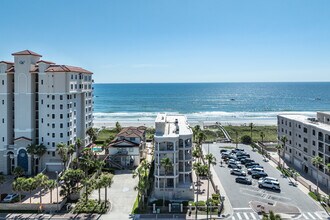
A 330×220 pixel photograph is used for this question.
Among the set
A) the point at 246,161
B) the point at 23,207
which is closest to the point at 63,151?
the point at 23,207

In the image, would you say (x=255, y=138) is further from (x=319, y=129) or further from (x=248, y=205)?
(x=248, y=205)

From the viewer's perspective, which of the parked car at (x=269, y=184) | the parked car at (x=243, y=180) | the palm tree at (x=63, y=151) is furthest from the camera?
the parked car at (x=243, y=180)

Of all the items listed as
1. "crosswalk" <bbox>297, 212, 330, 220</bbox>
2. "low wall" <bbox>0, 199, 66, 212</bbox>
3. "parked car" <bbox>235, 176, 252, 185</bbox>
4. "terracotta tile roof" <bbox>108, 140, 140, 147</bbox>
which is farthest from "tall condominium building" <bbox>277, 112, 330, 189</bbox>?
"low wall" <bbox>0, 199, 66, 212</bbox>

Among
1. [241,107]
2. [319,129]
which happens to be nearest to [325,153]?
[319,129]

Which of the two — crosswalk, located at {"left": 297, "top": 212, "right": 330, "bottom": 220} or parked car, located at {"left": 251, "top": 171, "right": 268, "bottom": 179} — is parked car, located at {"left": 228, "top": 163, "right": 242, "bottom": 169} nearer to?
parked car, located at {"left": 251, "top": 171, "right": 268, "bottom": 179}

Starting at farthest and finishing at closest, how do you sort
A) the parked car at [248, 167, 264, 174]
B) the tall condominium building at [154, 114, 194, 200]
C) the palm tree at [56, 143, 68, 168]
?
the parked car at [248, 167, 264, 174], the palm tree at [56, 143, 68, 168], the tall condominium building at [154, 114, 194, 200]

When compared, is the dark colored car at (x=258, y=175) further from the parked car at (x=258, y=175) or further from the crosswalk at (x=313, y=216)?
the crosswalk at (x=313, y=216)

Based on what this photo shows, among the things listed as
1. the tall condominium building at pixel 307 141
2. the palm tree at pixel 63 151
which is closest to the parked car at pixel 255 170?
the tall condominium building at pixel 307 141
